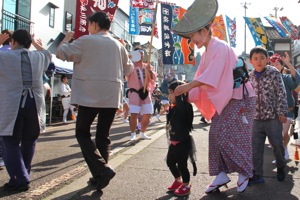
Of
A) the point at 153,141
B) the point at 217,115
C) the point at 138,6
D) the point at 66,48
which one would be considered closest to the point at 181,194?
the point at 217,115

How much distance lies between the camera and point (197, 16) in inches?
109

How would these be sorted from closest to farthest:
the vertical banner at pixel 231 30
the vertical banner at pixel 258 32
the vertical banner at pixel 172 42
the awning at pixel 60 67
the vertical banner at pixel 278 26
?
1. the awning at pixel 60 67
2. the vertical banner at pixel 172 42
3. the vertical banner at pixel 278 26
4. the vertical banner at pixel 258 32
5. the vertical banner at pixel 231 30

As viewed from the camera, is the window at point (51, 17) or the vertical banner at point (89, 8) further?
the window at point (51, 17)

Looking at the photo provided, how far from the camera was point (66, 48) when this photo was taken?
2736 millimetres

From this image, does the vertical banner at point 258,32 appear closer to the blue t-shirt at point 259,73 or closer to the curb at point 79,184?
the blue t-shirt at point 259,73

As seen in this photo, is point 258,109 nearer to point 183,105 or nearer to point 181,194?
point 183,105

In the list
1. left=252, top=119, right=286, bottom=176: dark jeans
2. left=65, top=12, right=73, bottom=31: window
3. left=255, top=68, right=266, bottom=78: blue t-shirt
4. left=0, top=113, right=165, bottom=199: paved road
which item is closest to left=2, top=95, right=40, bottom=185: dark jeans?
left=0, top=113, right=165, bottom=199: paved road

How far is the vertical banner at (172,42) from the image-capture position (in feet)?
34.9

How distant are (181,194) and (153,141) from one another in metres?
3.03

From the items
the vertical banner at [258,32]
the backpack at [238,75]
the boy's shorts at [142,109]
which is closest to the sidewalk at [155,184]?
the backpack at [238,75]

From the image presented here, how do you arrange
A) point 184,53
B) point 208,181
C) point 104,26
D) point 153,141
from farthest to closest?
point 184,53
point 153,141
point 208,181
point 104,26

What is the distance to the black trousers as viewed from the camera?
2.79 meters

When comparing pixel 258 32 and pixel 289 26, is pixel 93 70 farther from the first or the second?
pixel 289 26

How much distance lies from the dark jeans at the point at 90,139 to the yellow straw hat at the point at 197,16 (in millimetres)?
1157
